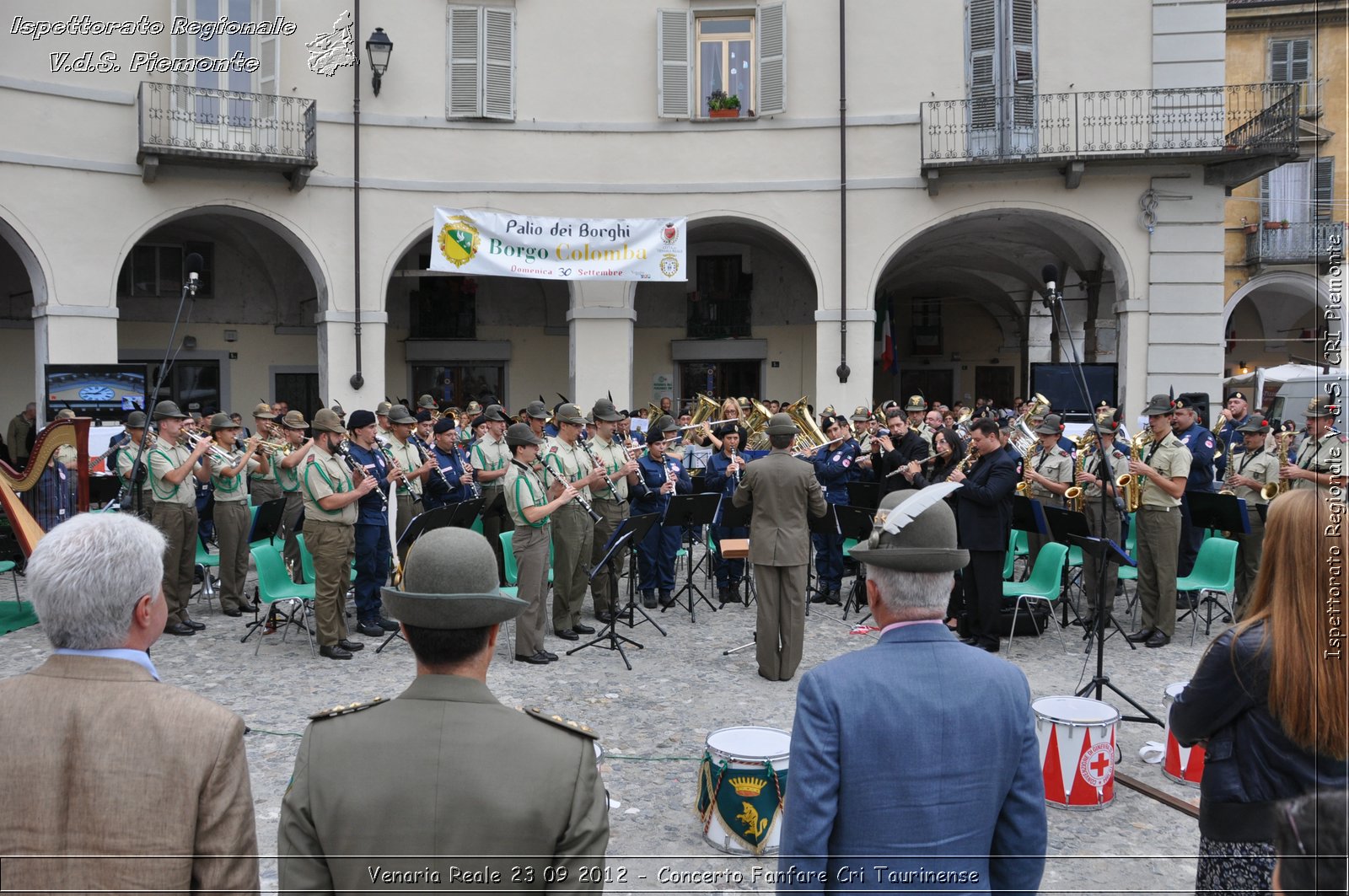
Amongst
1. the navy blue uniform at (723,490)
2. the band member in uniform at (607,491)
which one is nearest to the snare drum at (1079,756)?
the band member in uniform at (607,491)

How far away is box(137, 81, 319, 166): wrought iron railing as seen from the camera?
627 inches

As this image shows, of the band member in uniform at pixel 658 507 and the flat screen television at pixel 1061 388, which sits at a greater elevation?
the flat screen television at pixel 1061 388

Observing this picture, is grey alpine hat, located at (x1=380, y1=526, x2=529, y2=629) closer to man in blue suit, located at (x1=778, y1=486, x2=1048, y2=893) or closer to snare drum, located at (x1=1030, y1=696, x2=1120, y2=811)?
man in blue suit, located at (x1=778, y1=486, x2=1048, y2=893)

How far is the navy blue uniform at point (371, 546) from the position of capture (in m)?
9.31

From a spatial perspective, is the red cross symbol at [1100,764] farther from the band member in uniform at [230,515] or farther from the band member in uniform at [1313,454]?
the band member in uniform at [230,515]

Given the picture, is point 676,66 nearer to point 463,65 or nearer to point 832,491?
point 463,65

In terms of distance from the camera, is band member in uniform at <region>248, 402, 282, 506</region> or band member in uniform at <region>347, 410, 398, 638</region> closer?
band member in uniform at <region>347, 410, 398, 638</region>

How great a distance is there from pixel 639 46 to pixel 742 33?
198 centimetres

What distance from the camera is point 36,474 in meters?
8.18

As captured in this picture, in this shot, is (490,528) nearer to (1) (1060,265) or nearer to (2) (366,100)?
(2) (366,100)

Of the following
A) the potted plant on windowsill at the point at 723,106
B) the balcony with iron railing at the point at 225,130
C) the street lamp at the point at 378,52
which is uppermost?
the street lamp at the point at 378,52

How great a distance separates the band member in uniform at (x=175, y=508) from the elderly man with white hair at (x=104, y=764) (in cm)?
766

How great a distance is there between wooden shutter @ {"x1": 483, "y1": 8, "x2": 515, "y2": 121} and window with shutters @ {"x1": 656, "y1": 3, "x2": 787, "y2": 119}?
2.74m

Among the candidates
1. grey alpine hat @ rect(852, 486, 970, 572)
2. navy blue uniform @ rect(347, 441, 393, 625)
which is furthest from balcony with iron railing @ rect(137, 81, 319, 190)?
grey alpine hat @ rect(852, 486, 970, 572)
